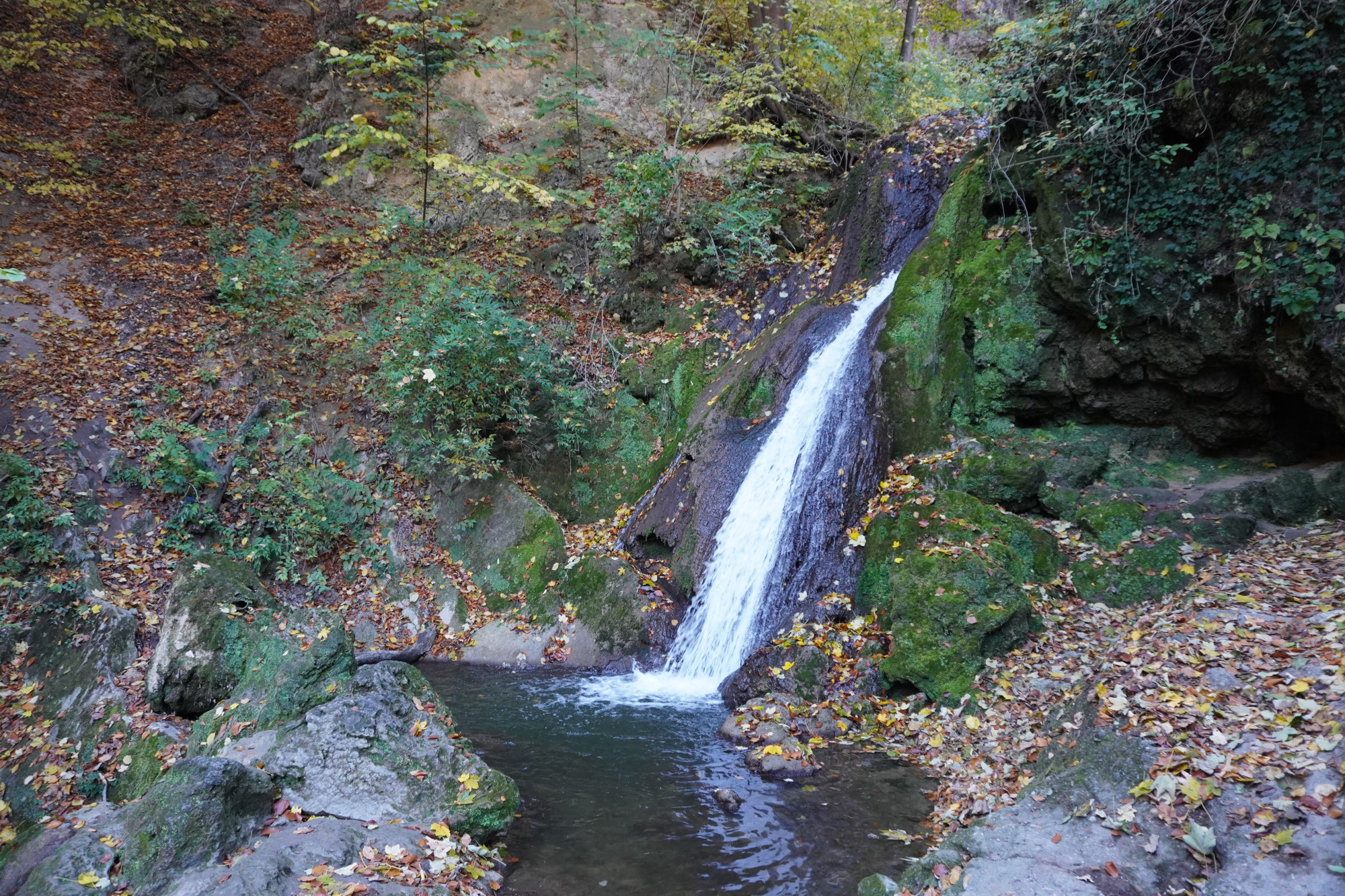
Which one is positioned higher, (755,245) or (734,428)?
(755,245)

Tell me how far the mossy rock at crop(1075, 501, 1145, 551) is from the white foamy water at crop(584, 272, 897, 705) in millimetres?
2897

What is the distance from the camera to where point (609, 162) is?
47.4ft

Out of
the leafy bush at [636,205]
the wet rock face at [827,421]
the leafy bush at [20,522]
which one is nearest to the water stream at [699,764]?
the wet rock face at [827,421]

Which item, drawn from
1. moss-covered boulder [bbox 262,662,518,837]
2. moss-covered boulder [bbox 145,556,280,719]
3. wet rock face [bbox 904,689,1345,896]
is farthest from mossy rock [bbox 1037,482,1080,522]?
moss-covered boulder [bbox 145,556,280,719]

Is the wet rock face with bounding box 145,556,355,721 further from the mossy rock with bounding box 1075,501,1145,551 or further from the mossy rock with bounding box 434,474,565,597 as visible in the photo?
the mossy rock with bounding box 1075,501,1145,551

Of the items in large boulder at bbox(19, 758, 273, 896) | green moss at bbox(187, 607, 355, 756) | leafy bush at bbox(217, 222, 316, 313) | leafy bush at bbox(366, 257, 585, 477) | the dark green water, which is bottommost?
the dark green water

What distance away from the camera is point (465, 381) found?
10.3 meters

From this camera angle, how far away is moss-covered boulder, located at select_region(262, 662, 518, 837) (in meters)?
4.54

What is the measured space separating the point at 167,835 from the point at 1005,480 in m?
7.53

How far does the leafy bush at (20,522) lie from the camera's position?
686cm

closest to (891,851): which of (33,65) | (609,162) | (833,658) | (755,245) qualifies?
(833,658)

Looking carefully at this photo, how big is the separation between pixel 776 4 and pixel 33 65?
1503cm

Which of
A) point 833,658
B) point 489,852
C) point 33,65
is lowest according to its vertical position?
point 489,852

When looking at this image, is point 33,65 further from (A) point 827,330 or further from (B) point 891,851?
(B) point 891,851
